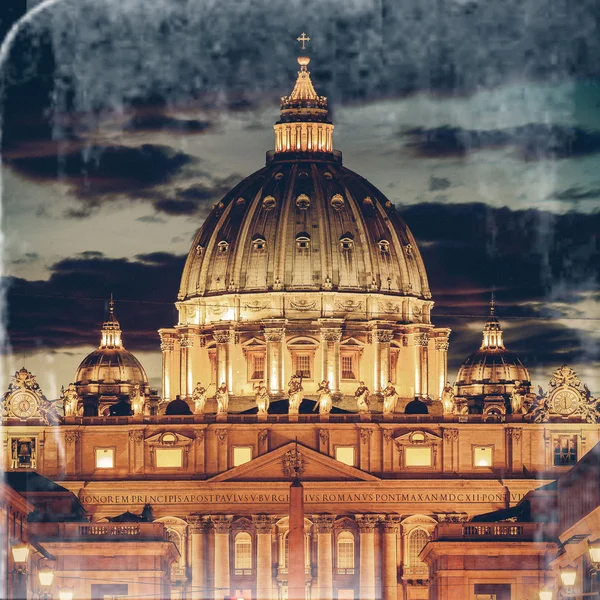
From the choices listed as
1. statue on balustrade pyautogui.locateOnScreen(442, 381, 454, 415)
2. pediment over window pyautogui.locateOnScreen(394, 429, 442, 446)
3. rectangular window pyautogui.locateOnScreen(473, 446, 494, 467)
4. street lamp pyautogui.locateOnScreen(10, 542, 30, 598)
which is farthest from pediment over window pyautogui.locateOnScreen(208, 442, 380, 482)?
street lamp pyautogui.locateOnScreen(10, 542, 30, 598)

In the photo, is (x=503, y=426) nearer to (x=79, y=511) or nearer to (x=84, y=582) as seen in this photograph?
(x=79, y=511)

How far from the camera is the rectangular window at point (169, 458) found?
190m

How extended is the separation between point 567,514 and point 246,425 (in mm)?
55276

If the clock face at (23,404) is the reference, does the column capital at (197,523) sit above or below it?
below

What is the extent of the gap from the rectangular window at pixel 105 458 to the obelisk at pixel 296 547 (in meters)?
60.8

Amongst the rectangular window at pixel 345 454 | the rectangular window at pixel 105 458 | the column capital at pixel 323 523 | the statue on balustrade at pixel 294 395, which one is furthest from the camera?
the statue on balustrade at pixel 294 395

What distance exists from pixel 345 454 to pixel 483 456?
334 inches

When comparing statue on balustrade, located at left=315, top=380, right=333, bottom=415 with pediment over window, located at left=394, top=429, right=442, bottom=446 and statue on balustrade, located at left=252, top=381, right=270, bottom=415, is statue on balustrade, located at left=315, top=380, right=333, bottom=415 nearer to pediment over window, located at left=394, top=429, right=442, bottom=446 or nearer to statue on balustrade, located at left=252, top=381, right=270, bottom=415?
statue on balustrade, located at left=252, top=381, right=270, bottom=415

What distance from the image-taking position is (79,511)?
176m

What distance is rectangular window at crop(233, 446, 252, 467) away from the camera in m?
190

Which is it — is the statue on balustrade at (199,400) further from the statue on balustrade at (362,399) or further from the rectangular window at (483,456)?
the rectangular window at (483,456)

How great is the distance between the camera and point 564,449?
7436 inches

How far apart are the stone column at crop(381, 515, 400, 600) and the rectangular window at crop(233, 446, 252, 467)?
953cm

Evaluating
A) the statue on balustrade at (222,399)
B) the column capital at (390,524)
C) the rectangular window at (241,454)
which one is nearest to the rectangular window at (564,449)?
the column capital at (390,524)
